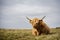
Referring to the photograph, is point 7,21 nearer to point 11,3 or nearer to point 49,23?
point 11,3

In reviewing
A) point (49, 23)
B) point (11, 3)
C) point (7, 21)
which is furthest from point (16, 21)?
point (49, 23)

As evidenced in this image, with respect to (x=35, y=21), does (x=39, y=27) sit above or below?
below

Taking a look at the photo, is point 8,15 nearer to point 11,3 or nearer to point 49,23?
point 11,3

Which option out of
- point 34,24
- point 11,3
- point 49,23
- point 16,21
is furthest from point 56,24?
point 11,3

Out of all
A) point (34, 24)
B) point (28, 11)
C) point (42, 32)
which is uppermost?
point (28, 11)

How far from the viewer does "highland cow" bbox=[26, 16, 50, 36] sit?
8.18 ft

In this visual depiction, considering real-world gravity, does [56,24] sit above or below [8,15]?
below

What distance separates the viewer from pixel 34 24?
2449 mm

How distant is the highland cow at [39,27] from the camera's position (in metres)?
2.49

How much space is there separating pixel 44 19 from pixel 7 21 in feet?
2.09

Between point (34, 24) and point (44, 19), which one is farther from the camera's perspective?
point (44, 19)

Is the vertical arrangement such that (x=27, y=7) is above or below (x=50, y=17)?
above

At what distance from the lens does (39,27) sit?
2600 millimetres

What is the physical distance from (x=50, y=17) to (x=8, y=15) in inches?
28.2
